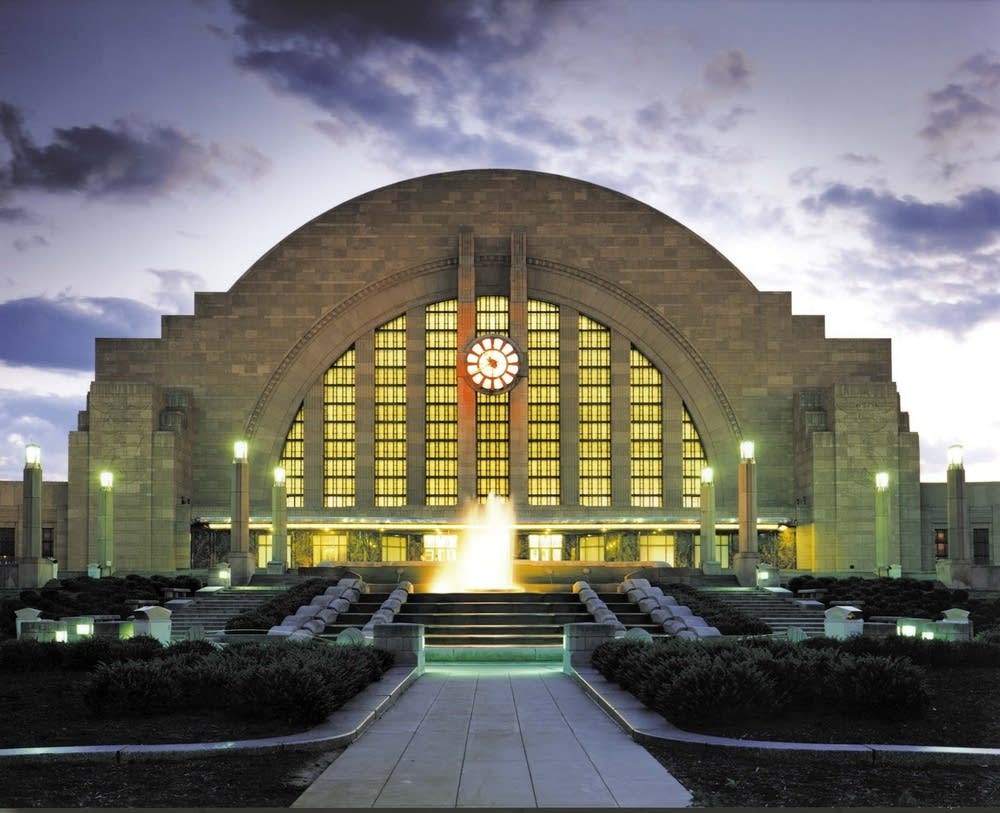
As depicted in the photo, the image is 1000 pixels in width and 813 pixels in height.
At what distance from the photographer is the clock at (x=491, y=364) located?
6031 cm

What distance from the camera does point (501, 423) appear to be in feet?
202

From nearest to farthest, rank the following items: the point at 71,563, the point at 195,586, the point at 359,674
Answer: the point at 359,674 → the point at 195,586 → the point at 71,563

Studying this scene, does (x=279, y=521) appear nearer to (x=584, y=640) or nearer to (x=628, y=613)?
(x=628, y=613)

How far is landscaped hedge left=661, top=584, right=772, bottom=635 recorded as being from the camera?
29.7m

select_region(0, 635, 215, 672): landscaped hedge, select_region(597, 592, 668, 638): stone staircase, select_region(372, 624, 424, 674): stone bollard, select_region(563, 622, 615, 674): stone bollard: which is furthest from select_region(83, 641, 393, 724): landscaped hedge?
select_region(597, 592, 668, 638): stone staircase

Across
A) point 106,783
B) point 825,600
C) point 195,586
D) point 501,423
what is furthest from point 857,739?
point 501,423

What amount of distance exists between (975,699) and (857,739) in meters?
3.41

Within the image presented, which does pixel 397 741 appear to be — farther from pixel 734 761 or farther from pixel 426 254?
pixel 426 254

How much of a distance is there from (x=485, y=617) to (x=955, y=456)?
59.1 ft

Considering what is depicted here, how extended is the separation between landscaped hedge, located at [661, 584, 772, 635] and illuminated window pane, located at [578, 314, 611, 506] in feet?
74.1

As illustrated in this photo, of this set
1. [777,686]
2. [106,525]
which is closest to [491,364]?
[106,525]

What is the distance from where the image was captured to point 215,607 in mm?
37062

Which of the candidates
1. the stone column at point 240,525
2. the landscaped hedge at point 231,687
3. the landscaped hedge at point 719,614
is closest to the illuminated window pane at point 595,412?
the stone column at point 240,525

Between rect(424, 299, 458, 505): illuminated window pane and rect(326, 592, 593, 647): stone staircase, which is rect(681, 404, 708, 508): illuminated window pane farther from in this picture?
rect(326, 592, 593, 647): stone staircase
